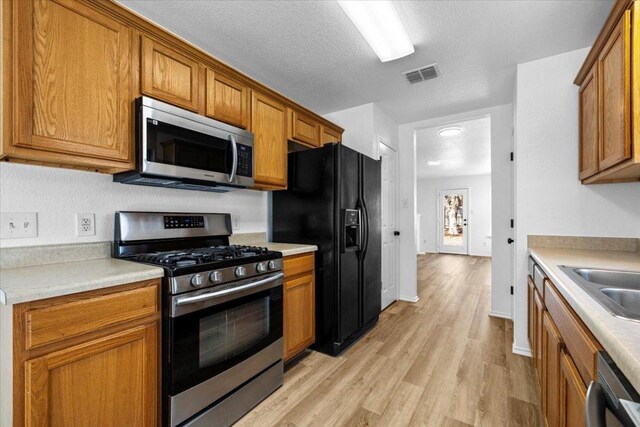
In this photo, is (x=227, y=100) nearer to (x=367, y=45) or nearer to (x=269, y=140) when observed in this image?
(x=269, y=140)

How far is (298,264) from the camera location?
2.20m

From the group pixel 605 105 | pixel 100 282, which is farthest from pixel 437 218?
pixel 100 282

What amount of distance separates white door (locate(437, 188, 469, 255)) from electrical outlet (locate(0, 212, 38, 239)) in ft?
29.7

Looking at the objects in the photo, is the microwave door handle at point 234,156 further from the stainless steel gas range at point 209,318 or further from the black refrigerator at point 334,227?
the black refrigerator at point 334,227

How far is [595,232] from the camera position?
213cm

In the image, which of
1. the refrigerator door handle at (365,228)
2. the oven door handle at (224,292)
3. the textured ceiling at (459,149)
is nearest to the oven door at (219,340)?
the oven door handle at (224,292)

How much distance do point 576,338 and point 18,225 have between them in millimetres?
2334

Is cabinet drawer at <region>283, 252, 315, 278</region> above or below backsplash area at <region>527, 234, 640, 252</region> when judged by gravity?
below

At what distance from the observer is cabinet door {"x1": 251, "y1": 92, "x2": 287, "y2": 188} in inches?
87.7

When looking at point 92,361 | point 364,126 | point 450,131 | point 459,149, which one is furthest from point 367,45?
point 459,149

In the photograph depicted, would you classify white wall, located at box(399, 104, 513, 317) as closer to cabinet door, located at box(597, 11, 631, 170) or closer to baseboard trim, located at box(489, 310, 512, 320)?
baseboard trim, located at box(489, 310, 512, 320)

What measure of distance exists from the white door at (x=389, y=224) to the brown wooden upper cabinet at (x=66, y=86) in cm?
274

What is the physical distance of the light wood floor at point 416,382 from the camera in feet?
5.42

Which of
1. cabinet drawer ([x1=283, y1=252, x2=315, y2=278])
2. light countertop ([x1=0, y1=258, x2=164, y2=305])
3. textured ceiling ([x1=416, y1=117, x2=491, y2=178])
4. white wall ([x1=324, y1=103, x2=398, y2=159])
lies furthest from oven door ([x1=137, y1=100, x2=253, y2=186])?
textured ceiling ([x1=416, y1=117, x2=491, y2=178])
